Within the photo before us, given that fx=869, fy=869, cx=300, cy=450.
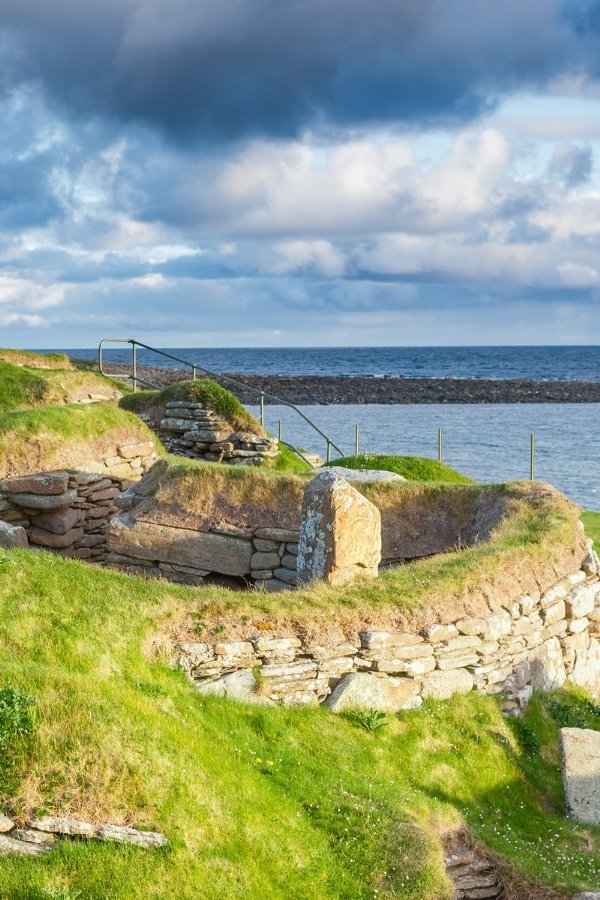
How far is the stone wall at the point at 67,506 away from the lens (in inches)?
682

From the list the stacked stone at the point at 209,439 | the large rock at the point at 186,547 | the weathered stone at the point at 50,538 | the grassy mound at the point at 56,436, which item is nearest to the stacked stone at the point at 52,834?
the large rock at the point at 186,547

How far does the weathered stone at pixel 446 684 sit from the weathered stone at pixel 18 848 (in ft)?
16.4

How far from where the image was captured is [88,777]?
7020 millimetres

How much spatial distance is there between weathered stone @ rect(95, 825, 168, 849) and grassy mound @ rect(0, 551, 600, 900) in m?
0.07

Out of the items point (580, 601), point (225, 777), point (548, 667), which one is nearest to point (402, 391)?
point (580, 601)

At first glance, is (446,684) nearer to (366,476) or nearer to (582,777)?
(582,777)

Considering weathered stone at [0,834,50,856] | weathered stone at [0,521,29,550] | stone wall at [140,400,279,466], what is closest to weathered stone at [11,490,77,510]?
weathered stone at [0,521,29,550]

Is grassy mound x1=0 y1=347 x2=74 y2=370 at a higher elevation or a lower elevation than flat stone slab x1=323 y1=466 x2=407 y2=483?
higher

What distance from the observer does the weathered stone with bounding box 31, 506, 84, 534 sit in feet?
58.2

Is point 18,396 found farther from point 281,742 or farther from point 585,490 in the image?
point 585,490

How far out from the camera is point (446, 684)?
10453 mm

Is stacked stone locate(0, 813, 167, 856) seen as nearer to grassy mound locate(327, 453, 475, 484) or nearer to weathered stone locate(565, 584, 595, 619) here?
weathered stone locate(565, 584, 595, 619)

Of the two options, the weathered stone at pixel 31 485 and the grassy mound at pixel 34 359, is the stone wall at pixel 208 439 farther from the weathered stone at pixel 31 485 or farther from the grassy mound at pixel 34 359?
the weathered stone at pixel 31 485

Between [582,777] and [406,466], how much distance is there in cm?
1380
